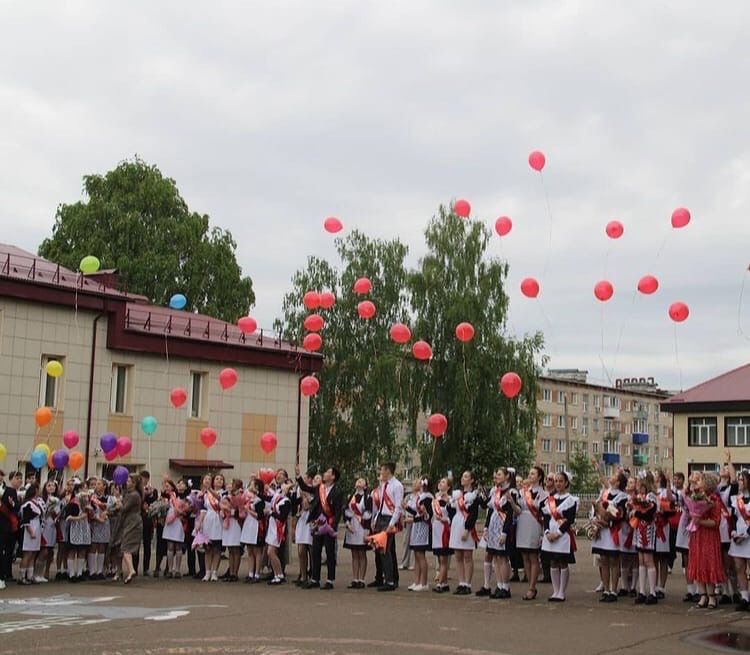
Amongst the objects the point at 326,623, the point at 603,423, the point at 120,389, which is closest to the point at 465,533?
the point at 326,623

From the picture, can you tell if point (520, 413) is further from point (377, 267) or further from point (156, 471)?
point (156, 471)

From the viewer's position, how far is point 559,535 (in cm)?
1600

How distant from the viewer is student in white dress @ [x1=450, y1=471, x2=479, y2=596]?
693 inches

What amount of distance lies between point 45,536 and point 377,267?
3146 centimetres

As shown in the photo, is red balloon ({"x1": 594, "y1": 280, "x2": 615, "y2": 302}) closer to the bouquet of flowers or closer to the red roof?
the bouquet of flowers

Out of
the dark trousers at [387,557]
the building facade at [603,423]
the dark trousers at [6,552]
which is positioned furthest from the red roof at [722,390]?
the dark trousers at [6,552]

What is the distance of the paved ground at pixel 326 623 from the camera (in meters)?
11.5

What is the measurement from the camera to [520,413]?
47219 mm

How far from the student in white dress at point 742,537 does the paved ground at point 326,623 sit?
39 centimetres

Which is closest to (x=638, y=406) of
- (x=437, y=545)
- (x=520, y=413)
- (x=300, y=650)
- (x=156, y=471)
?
(x=520, y=413)

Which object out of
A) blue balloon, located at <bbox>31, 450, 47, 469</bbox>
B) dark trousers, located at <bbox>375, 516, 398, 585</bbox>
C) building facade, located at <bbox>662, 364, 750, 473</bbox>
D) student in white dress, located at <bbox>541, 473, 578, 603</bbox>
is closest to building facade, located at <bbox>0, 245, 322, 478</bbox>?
blue balloon, located at <bbox>31, 450, 47, 469</bbox>

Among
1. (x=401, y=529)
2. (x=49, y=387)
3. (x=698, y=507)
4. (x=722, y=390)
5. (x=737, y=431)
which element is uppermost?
(x=722, y=390)

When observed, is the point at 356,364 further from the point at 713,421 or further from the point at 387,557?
the point at 387,557

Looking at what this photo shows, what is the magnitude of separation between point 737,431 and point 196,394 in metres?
33.8
